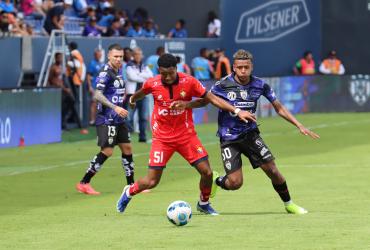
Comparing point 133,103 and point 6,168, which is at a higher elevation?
point 133,103

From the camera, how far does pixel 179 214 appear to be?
41.5 ft

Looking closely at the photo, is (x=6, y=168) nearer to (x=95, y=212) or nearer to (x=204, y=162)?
(x=95, y=212)

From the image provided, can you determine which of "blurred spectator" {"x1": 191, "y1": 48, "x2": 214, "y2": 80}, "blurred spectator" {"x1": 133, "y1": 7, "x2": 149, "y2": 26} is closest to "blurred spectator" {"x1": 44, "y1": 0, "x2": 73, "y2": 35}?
"blurred spectator" {"x1": 191, "y1": 48, "x2": 214, "y2": 80}

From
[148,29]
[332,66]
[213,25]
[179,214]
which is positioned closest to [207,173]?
[179,214]

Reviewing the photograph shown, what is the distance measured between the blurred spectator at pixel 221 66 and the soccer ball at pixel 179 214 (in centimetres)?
2159

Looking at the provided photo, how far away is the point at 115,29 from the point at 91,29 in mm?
1001

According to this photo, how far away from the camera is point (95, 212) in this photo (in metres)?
14.9

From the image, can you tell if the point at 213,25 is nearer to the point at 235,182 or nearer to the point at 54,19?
the point at 54,19

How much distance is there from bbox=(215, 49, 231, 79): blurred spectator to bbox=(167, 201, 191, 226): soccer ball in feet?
70.8

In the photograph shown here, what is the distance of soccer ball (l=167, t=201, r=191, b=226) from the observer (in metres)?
12.7

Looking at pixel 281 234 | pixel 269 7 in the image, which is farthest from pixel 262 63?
pixel 281 234

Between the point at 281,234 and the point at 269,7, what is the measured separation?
26.8 metres

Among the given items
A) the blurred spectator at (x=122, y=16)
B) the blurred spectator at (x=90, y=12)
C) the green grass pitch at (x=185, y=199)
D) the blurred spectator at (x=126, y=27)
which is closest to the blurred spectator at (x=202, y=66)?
the blurred spectator at (x=126, y=27)

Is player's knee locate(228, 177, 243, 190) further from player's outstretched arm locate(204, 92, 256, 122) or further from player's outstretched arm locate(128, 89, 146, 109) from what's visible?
player's outstretched arm locate(128, 89, 146, 109)
